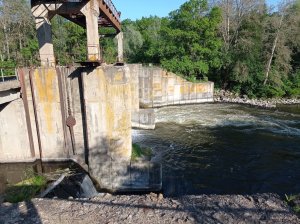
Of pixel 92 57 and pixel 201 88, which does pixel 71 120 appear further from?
pixel 201 88

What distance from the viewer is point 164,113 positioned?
24.5m

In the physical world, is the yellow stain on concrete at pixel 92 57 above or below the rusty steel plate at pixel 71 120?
above

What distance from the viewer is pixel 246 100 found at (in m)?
29.6

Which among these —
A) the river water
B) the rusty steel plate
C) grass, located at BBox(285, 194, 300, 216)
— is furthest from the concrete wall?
grass, located at BBox(285, 194, 300, 216)

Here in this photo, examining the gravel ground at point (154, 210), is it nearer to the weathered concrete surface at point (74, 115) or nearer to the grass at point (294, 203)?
the grass at point (294, 203)

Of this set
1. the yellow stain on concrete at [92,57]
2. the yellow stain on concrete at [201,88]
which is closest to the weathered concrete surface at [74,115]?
the yellow stain on concrete at [92,57]

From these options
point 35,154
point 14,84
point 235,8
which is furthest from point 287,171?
point 235,8

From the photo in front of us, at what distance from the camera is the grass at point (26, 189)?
8587mm

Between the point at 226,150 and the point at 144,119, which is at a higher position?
the point at 144,119

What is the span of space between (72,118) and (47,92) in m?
1.64

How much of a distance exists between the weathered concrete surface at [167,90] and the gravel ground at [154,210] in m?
19.0

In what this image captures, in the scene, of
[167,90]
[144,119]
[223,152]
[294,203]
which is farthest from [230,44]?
[294,203]

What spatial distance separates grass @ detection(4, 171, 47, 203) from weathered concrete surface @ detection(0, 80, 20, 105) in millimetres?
3599

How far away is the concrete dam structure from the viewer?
10.7m
